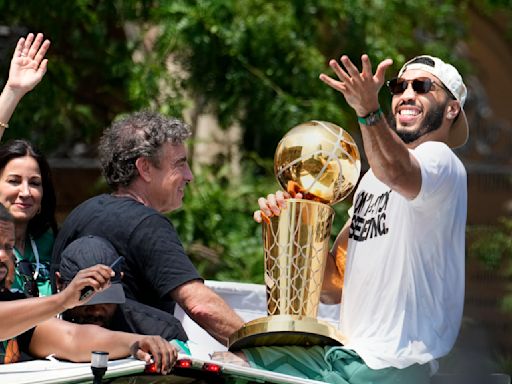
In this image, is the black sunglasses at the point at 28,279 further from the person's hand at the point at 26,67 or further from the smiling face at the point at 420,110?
the smiling face at the point at 420,110

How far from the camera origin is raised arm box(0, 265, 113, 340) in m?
3.43

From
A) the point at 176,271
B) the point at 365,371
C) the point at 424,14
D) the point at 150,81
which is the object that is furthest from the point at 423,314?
the point at 424,14

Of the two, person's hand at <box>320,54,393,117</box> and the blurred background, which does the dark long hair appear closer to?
person's hand at <box>320,54,393,117</box>

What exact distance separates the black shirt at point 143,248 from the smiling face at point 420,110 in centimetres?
85

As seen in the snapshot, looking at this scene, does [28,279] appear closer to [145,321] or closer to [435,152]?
[145,321]

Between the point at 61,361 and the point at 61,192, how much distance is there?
8.45m

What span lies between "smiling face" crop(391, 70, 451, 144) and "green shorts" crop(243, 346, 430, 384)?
75 cm

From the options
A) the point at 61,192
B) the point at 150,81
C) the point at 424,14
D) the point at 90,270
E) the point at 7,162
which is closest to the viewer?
the point at 90,270

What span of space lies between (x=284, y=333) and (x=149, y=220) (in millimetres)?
667

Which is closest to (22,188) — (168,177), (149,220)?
(168,177)

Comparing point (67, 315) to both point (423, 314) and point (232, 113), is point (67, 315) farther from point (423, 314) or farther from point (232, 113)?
point (232, 113)

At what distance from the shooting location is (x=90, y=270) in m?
3.45

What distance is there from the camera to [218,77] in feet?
27.5

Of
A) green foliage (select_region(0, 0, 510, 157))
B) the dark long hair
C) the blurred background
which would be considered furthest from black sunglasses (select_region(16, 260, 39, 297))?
green foliage (select_region(0, 0, 510, 157))
